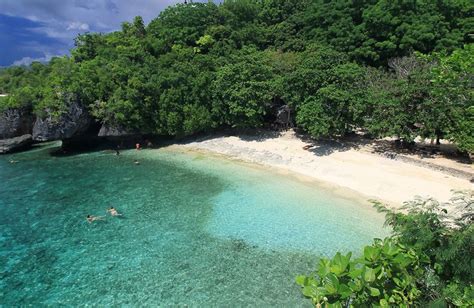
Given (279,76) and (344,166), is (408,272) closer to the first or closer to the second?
Result: (344,166)

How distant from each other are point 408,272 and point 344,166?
1903cm

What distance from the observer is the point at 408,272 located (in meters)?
7.37

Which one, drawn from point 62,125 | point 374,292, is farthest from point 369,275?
point 62,125

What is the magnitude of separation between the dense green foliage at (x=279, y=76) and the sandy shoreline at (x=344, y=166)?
205 centimetres

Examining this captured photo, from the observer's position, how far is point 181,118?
33.6 m

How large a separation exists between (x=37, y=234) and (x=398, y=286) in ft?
64.3

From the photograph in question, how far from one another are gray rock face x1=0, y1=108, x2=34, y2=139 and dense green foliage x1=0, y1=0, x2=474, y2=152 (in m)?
1.12

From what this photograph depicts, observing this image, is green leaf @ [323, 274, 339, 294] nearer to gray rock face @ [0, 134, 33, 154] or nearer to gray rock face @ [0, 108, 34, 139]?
gray rock face @ [0, 108, 34, 139]

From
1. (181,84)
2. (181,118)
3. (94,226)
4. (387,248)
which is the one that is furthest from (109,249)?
(181,84)

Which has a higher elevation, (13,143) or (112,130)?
(112,130)

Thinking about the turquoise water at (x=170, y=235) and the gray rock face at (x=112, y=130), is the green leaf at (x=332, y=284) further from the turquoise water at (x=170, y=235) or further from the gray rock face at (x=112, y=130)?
the gray rock face at (x=112, y=130)

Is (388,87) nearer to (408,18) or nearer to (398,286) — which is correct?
(408,18)

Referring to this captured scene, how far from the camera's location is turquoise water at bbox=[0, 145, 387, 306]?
14.2 metres

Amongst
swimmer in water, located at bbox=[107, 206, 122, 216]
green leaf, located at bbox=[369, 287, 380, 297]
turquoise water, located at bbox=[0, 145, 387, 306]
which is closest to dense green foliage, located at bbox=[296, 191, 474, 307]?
green leaf, located at bbox=[369, 287, 380, 297]
